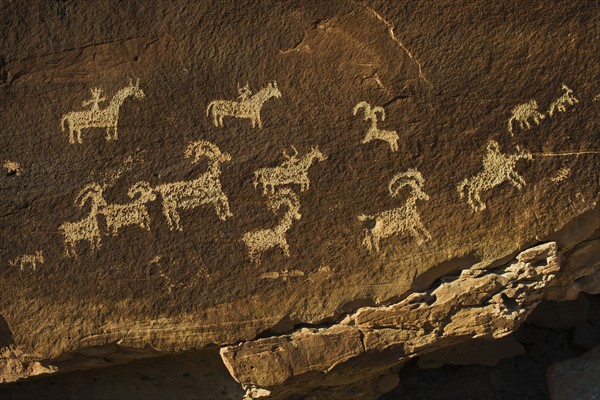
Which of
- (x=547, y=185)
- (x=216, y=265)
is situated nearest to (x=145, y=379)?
(x=216, y=265)

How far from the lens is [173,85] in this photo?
2521mm

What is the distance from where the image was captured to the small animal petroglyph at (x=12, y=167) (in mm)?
2527

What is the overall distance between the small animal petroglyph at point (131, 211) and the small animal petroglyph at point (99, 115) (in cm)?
19

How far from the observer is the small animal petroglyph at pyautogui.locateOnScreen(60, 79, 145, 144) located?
252cm

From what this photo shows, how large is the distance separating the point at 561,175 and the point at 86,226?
1.50m

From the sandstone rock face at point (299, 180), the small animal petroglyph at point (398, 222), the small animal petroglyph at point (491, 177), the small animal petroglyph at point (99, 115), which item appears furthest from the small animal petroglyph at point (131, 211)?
the small animal petroglyph at point (491, 177)

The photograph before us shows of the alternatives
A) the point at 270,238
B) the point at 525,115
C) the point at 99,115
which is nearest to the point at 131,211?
the point at 99,115

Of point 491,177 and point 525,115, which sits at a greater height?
point 525,115

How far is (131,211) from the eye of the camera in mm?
2490

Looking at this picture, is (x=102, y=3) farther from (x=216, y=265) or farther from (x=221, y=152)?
(x=216, y=265)

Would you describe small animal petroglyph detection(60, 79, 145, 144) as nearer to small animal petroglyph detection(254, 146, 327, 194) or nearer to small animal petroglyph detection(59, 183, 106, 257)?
small animal petroglyph detection(59, 183, 106, 257)

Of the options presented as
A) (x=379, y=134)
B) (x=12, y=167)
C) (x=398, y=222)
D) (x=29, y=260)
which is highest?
(x=12, y=167)

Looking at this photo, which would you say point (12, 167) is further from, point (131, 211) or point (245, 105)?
point (245, 105)

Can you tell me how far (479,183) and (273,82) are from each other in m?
0.72
